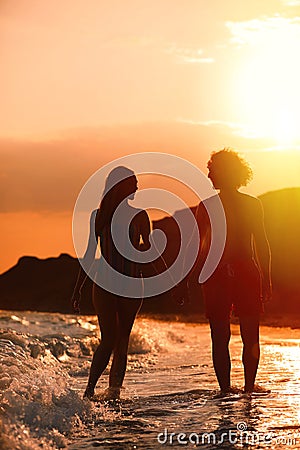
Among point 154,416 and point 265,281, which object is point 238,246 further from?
point 154,416

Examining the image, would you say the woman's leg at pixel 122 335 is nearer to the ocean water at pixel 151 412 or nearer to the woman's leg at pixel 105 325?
the woman's leg at pixel 105 325

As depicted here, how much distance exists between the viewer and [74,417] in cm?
747

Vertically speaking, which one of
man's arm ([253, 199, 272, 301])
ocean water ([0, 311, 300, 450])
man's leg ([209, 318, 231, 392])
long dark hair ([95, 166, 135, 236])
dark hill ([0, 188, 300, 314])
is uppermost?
dark hill ([0, 188, 300, 314])

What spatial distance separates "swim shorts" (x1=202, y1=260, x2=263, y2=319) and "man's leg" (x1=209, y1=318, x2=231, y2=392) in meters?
0.08

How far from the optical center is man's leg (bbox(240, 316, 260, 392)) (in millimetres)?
8922

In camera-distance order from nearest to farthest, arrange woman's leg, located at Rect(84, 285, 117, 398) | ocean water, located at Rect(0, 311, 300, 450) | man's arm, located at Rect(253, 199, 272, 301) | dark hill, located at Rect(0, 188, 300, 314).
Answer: ocean water, located at Rect(0, 311, 300, 450)
woman's leg, located at Rect(84, 285, 117, 398)
man's arm, located at Rect(253, 199, 272, 301)
dark hill, located at Rect(0, 188, 300, 314)

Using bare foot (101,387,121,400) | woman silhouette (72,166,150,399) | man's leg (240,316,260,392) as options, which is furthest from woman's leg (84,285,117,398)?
man's leg (240,316,260,392)

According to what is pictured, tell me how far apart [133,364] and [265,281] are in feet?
17.9

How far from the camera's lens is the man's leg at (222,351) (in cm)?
893

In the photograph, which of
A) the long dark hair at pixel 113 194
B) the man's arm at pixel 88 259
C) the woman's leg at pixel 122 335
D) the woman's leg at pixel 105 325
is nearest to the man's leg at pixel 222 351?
the woman's leg at pixel 122 335

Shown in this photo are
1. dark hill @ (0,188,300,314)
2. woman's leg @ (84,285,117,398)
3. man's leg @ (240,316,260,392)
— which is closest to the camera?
woman's leg @ (84,285,117,398)

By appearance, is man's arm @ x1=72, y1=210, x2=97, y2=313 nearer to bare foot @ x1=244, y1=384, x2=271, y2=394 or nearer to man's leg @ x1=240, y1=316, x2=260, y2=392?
man's leg @ x1=240, y1=316, x2=260, y2=392

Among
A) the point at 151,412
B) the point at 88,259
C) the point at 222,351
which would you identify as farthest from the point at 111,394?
the point at 88,259

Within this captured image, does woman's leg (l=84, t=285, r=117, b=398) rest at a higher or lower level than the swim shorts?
lower
